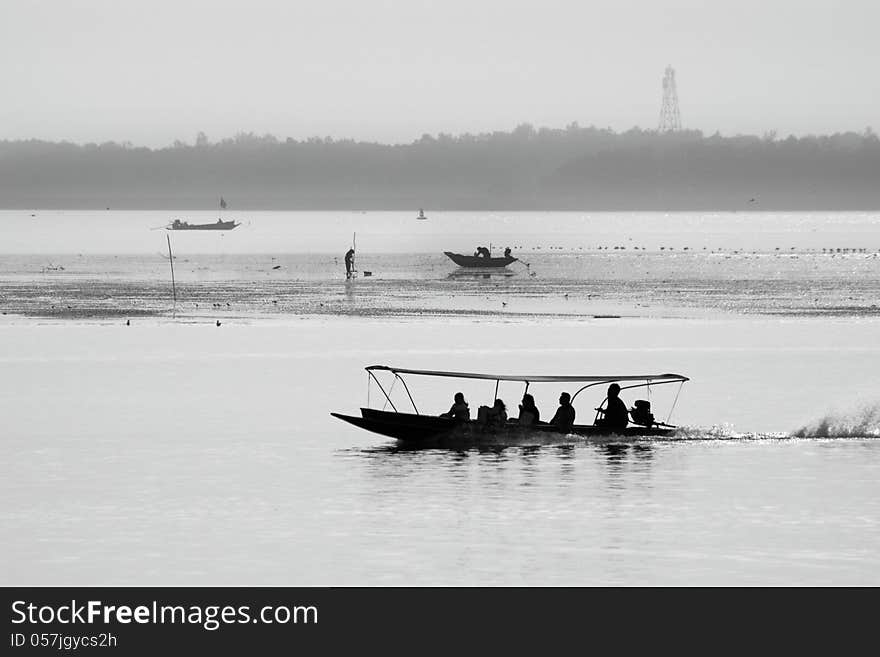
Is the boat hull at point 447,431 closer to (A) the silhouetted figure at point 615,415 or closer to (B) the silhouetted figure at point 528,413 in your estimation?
(B) the silhouetted figure at point 528,413

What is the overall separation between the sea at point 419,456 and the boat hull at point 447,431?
0.27 meters

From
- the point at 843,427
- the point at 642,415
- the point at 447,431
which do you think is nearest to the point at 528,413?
the point at 447,431

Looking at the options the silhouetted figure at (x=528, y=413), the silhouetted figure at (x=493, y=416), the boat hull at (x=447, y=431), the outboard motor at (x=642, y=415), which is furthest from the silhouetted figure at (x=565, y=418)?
the outboard motor at (x=642, y=415)

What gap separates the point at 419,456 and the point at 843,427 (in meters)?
13.4

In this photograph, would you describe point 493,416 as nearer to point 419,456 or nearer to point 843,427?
point 419,456

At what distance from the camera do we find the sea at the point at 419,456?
982 inches

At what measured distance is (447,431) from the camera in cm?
3756

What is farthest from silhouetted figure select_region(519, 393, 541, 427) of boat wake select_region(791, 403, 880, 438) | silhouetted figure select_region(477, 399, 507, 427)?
boat wake select_region(791, 403, 880, 438)

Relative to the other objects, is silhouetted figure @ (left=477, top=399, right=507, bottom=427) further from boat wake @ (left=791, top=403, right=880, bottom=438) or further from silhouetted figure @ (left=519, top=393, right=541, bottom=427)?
boat wake @ (left=791, top=403, right=880, bottom=438)

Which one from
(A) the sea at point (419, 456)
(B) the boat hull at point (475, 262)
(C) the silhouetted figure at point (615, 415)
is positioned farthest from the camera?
(B) the boat hull at point (475, 262)

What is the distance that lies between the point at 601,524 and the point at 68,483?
42.5 ft

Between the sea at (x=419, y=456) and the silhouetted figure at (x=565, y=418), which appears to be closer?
the sea at (x=419, y=456)
